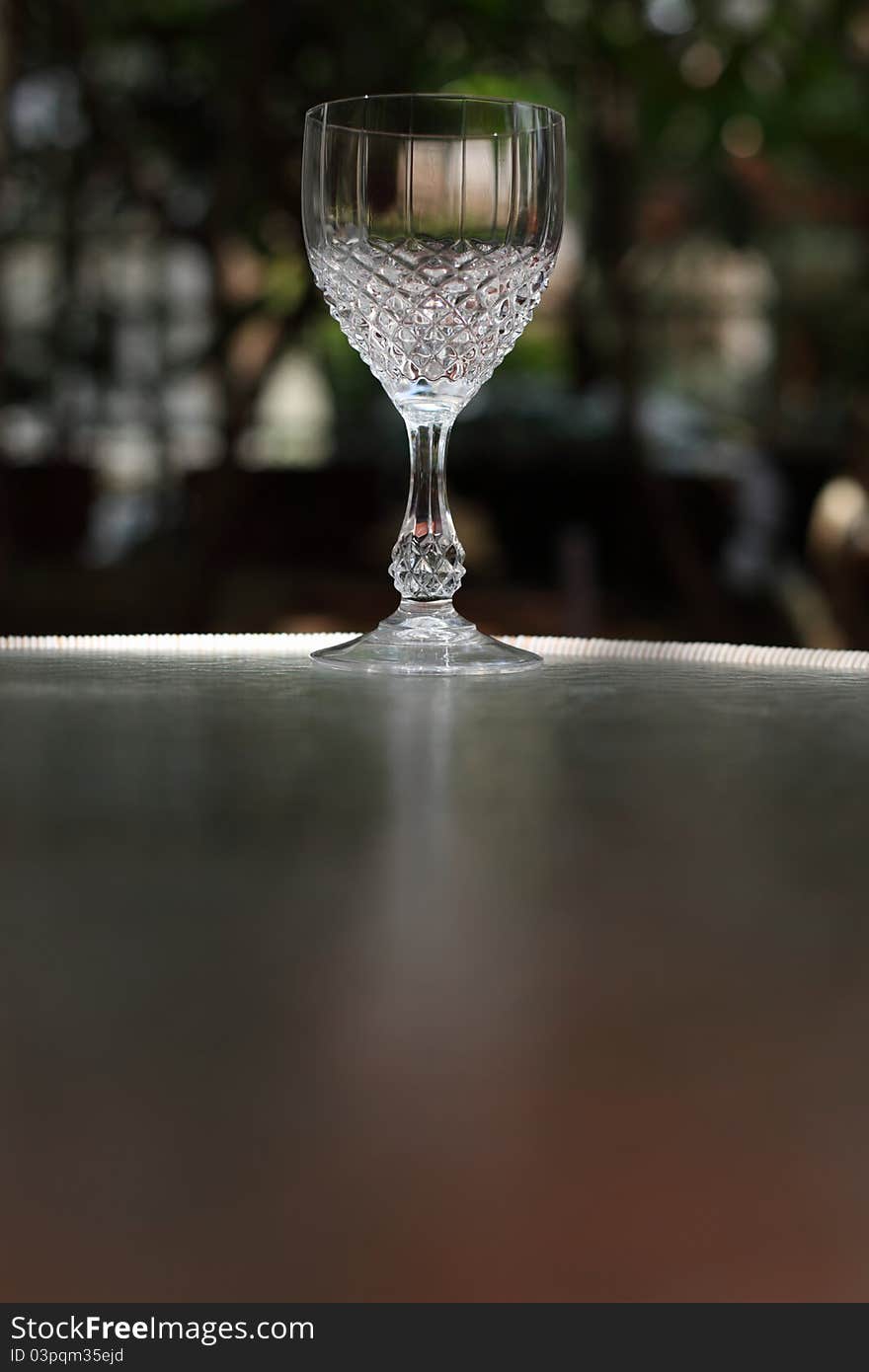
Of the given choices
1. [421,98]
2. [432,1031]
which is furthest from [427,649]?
[432,1031]

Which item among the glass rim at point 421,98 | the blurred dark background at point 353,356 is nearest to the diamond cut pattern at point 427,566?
the glass rim at point 421,98

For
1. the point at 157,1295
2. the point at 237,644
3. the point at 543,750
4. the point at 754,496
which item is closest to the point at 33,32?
the point at 754,496

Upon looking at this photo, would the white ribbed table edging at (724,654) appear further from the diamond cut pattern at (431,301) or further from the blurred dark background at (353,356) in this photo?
the blurred dark background at (353,356)

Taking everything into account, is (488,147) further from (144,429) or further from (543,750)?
(144,429)

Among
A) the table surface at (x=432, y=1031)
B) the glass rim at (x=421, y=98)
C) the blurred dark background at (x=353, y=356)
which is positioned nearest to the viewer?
the table surface at (x=432, y=1031)

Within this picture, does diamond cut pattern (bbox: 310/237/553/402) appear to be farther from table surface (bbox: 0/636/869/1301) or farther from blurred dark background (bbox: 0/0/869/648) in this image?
blurred dark background (bbox: 0/0/869/648)

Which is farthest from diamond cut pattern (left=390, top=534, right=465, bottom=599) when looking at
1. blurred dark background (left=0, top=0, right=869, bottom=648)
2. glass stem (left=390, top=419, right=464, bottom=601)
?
blurred dark background (left=0, top=0, right=869, bottom=648)
